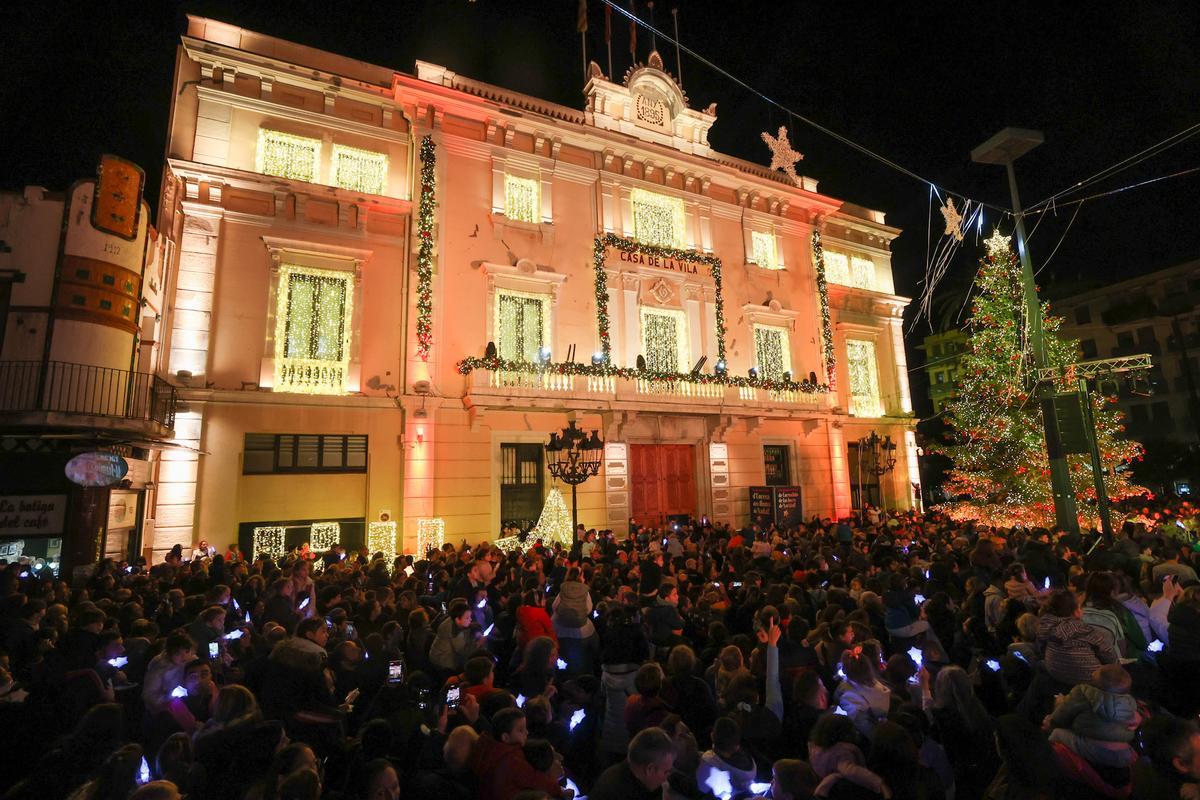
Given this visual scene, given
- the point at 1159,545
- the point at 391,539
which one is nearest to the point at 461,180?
the point at 391,539

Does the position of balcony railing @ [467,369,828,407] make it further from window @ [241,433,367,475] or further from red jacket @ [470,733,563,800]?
red jacket @ [470,733,563,800]

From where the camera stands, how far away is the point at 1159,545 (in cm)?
1030

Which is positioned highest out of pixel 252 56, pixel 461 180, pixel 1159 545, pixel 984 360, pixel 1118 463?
pixel 252 56

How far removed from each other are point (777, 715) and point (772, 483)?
18.7m

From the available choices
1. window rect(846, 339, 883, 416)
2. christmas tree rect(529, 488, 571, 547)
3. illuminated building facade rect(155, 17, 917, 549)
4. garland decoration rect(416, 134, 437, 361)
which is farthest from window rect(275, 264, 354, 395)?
window rect(846, 339, 883, 416)

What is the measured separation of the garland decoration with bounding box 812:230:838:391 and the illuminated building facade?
21.6 inches

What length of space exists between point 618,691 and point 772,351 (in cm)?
2011

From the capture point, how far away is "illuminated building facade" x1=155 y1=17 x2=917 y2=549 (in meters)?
15.9

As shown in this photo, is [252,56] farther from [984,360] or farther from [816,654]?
[984,360]

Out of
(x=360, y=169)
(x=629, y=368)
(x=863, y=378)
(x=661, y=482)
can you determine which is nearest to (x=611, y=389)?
(x=629, y=368)

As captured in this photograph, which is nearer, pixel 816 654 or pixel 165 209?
pixel 816 654

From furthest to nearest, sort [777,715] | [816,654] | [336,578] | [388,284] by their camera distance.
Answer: [388,284]
[336,578]
[816,654]
[777,715]

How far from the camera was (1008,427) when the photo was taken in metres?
20.3

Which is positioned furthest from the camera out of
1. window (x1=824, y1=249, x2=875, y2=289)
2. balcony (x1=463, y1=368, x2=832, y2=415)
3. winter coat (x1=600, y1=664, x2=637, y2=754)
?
window (x1=824, y1=249, x2=875, y2=289)
